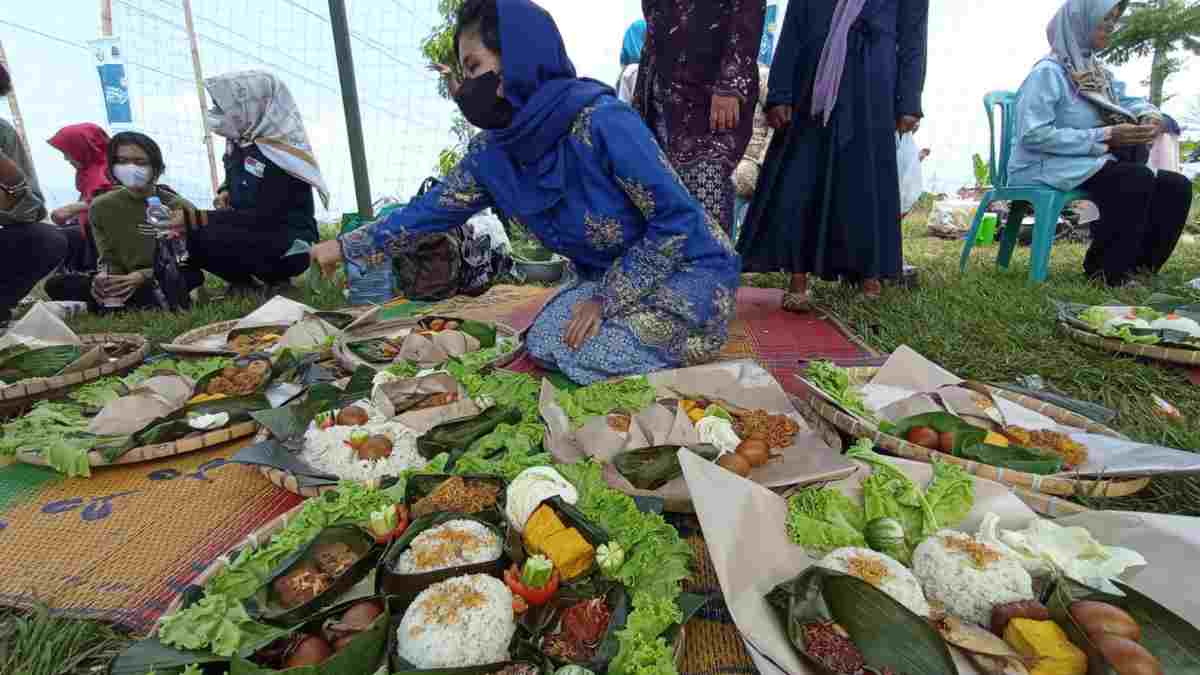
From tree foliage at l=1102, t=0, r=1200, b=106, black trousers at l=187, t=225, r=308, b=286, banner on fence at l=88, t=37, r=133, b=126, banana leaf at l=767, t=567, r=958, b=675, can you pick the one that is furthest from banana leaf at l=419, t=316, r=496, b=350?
tree foliage at l=1102, t=0, r=1200, b=106

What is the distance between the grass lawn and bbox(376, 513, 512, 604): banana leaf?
1475 mm

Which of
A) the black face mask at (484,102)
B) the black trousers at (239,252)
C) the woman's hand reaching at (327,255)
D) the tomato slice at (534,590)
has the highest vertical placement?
the black face mask at (484,102)

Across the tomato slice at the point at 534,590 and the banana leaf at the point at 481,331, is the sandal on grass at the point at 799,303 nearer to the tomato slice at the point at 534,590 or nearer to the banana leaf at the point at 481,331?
the banana leaf at the point at 481,331

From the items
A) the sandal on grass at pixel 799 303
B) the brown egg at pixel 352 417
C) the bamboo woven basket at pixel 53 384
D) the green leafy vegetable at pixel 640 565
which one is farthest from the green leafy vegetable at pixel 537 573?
the sandal on grass at pixel 799 303

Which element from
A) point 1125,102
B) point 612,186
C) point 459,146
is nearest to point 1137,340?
point 612,186

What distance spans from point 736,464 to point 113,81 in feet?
26.3

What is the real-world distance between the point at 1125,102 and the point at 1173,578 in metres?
4.77

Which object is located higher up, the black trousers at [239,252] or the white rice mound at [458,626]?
the black trousers at [239,252]

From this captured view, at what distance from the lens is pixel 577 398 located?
6.55ft

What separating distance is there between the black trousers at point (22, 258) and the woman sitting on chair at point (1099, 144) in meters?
6.51

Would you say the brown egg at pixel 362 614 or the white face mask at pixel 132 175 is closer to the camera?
the brown egg at pixel 362 614

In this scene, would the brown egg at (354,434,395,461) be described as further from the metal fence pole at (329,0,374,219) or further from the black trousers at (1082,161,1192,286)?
the black trousers at (1082,161,1192,286)

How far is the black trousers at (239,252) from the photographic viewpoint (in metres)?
4.32

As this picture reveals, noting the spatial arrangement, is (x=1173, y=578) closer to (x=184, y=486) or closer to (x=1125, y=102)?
(x=184, y=486)
